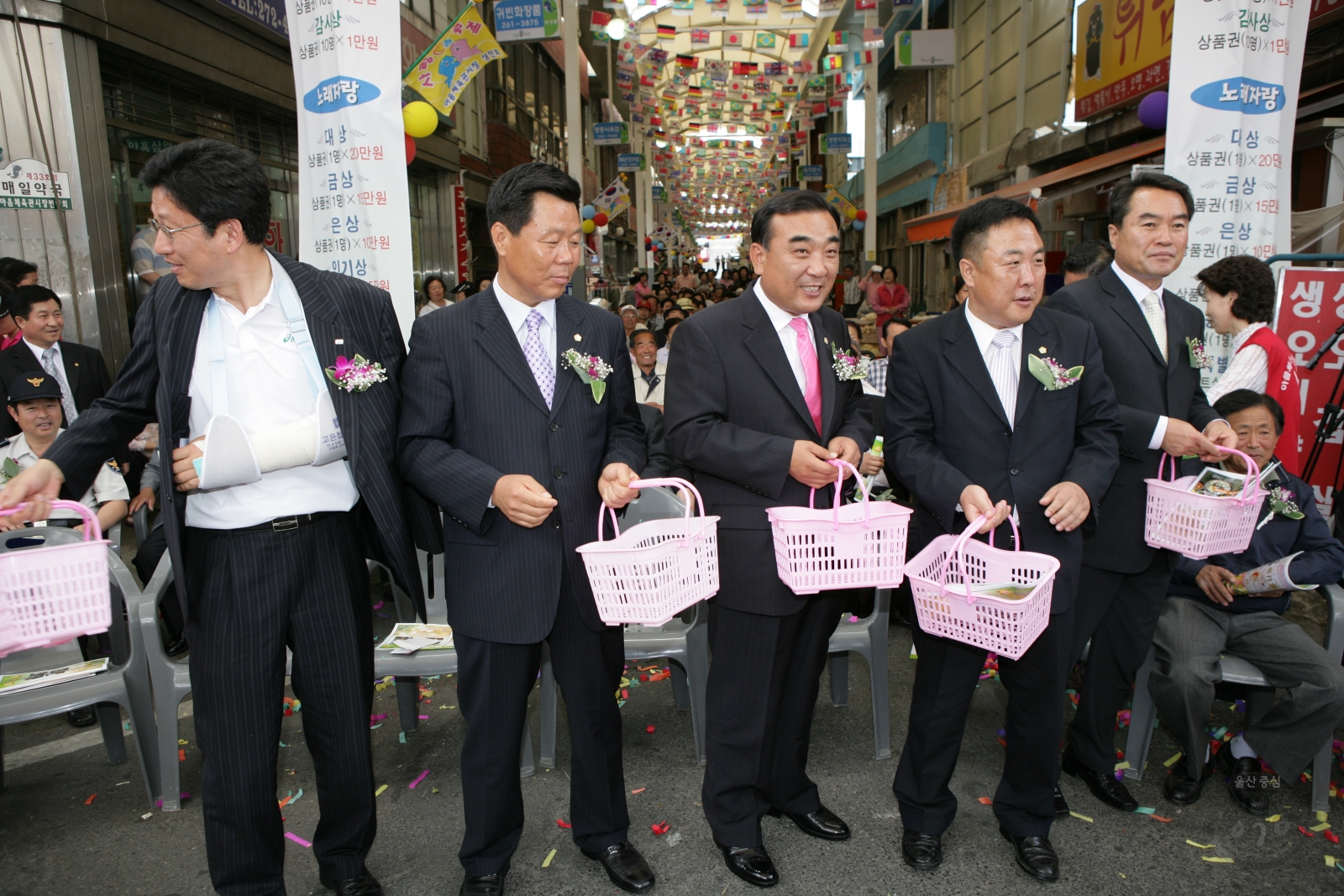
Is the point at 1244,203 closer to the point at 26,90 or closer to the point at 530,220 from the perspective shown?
the point at 530,220

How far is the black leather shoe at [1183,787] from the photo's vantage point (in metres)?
3.13

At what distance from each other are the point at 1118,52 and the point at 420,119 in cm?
951

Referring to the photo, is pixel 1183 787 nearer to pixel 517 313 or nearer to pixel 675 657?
pixel 675 657

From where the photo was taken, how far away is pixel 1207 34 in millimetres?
4621

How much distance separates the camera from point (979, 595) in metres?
2.31

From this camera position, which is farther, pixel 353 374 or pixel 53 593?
pixel 353 374

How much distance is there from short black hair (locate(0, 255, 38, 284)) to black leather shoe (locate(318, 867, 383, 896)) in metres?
5.08

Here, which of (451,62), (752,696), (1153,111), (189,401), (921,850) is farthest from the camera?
(1153,111)

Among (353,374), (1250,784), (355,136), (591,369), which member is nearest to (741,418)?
(591,369)

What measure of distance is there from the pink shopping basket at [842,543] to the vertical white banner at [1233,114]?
3.18 m

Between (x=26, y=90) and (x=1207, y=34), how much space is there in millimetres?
7895

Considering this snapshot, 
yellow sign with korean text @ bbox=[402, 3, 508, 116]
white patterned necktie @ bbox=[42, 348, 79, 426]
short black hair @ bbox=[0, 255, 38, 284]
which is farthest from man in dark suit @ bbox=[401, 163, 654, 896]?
short black hair @ bbox=[0, 255, 38, 284]

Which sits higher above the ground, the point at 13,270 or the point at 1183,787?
the point at 13,270

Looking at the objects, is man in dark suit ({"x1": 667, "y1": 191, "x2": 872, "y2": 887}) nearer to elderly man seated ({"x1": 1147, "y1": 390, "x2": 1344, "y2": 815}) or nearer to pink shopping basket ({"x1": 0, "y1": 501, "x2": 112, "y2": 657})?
elderly man seated ({"x1": 1147, "y1": 390, "x2": 1344, "y2": 815})
